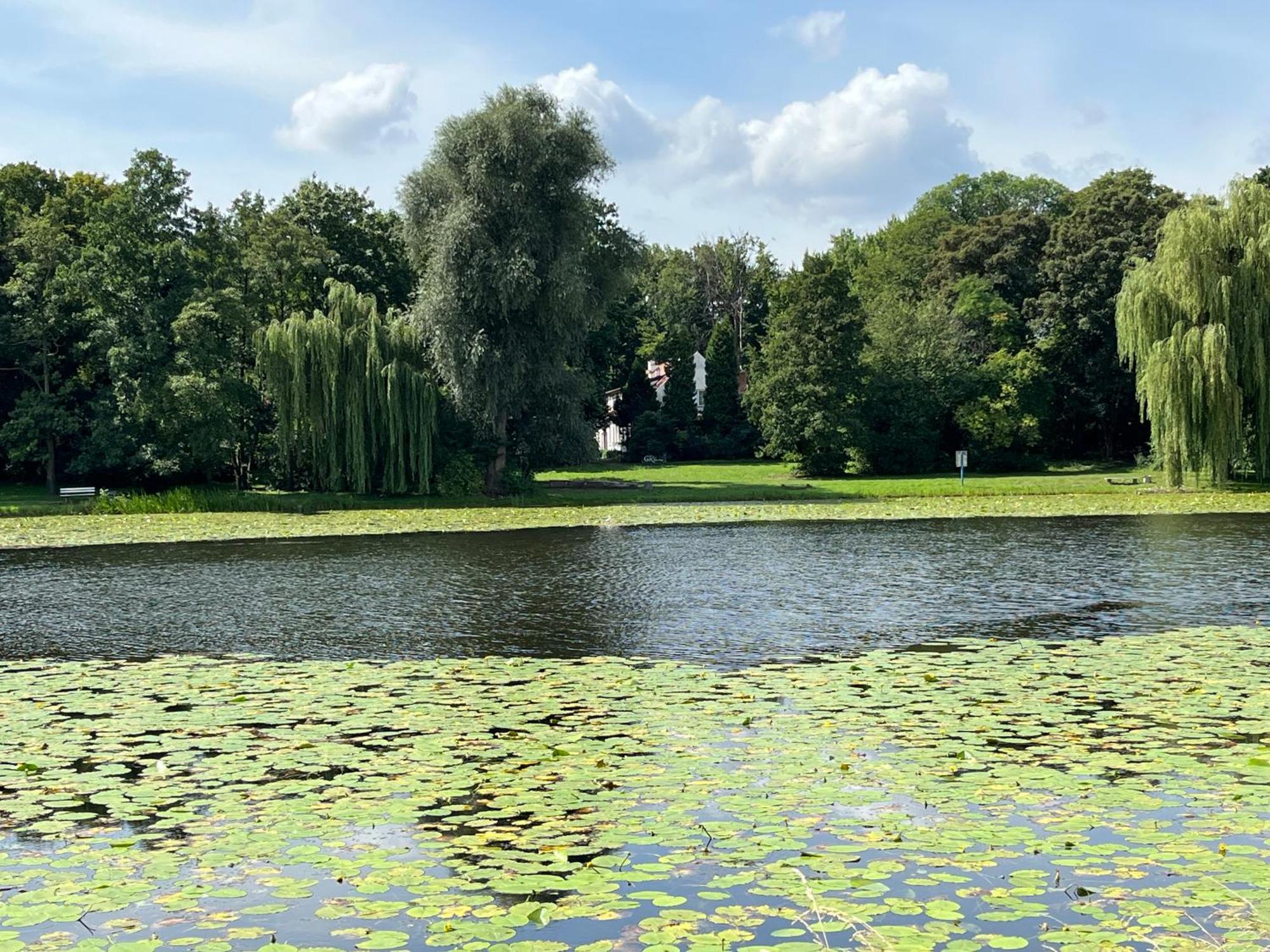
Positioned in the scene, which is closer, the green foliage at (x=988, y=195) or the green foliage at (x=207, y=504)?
the green foliage at (x=207, y=504)

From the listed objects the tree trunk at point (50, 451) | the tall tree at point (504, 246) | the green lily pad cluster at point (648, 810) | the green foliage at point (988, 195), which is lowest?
the green lily pad cluster at point (648, 810)

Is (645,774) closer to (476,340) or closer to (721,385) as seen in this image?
(476,340)

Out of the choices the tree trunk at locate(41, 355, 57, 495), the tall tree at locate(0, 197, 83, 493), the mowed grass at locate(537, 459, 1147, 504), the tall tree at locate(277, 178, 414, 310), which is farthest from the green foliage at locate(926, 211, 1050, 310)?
the tree trunk at locate(41, 355, 57, 495)

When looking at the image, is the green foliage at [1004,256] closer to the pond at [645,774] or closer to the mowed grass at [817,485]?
the mowed grass at [817,485]

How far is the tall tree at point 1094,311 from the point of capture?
64.4m

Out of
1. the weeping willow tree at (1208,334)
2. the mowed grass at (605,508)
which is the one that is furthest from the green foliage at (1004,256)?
the weeping willow tree at (1208,334)

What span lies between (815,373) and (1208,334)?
22369 millimetres

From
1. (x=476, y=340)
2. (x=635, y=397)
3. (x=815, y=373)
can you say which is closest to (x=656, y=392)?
(x=635, y=397)

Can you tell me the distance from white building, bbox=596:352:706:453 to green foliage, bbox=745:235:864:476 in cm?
1912

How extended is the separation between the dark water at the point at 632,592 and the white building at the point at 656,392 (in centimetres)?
5144

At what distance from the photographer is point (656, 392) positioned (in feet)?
287

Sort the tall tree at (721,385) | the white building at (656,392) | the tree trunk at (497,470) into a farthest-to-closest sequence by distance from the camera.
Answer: the white building at (656,392) → the tall tree at (721,385) → the tree trunk at (497,470)

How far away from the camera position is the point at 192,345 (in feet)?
153

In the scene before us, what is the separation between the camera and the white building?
84562mm
